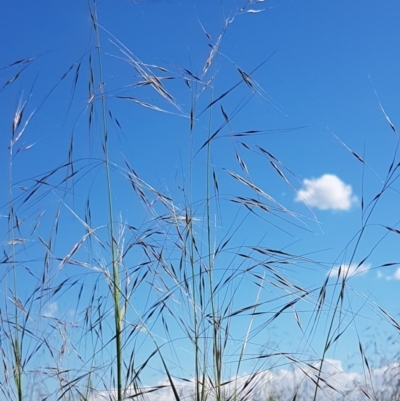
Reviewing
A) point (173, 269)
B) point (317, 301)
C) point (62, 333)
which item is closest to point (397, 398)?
point (317, 301)

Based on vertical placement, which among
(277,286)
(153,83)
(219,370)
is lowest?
(219,370)

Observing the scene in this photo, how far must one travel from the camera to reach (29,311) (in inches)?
74.2

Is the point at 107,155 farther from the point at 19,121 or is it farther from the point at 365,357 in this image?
the point at 365,357

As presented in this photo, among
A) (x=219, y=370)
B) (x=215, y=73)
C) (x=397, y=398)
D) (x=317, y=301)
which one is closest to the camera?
(x=219, y=370)

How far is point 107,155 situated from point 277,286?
1.87 feet

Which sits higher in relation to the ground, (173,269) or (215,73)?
(215,73)

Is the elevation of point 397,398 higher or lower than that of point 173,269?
lower

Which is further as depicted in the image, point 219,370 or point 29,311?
point 29,311

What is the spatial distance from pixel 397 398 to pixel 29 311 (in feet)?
4.02

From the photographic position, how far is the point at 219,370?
1.41m

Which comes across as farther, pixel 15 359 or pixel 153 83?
pixel 15 359

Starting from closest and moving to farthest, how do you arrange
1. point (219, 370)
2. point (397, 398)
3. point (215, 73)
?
point (219, 370) → point (215, 73) → point (397, 398)

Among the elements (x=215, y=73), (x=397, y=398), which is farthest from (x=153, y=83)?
(x=397, y=398)

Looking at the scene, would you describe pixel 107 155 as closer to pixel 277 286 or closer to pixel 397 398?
pixel 277 286
